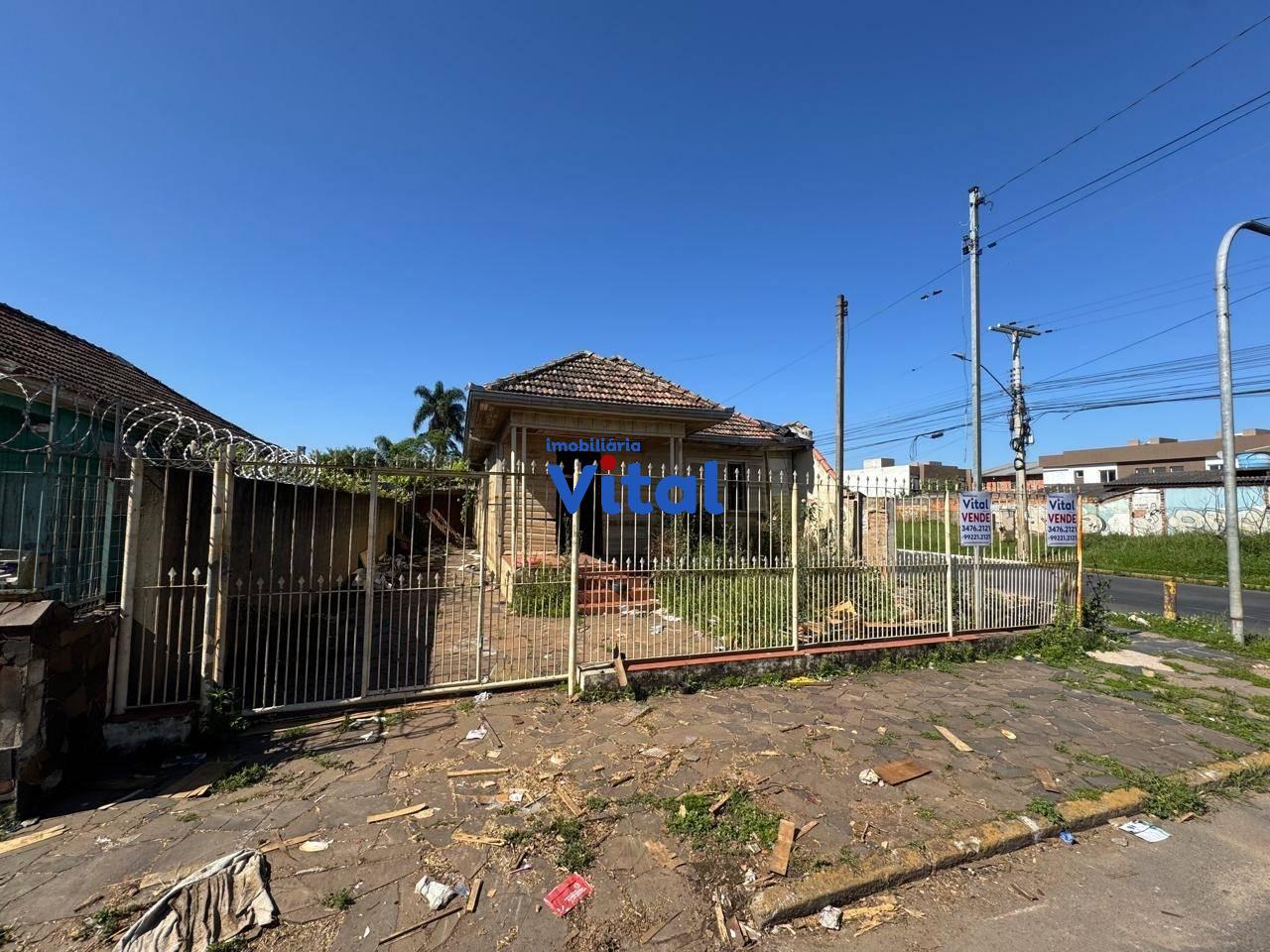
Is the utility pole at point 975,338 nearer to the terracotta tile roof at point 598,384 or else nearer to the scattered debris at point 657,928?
the terracotta tile roof at point 598,384

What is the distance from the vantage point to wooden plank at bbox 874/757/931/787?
A: 3.93 m

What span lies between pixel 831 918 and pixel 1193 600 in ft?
55.7

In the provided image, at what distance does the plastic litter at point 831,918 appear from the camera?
8.80ft

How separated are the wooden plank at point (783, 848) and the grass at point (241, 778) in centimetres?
351

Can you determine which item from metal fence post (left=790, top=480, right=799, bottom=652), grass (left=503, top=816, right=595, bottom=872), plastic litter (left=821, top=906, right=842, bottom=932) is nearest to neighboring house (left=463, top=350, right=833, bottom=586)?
metal fence post (left=790, top=480, right=799, bottom=652)

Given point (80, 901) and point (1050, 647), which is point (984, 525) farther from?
point (80, 901)

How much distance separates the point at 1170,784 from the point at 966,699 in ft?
5.78

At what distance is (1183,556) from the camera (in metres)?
20.0

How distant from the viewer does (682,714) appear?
5102 millimetres

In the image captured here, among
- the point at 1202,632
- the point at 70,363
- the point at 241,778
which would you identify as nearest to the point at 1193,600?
the point at 1202,632

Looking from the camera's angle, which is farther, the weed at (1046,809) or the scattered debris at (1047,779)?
the scattered debris at (1047,779)

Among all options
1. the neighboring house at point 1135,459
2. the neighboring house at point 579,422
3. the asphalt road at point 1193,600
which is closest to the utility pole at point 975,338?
the asphalt road at point 1193,600

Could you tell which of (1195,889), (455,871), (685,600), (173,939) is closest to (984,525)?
(685,600)

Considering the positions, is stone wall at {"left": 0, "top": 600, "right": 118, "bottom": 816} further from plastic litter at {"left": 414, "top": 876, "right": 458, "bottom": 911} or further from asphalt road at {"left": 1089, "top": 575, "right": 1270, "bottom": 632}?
asphalt road at {"left": 1089, "top": 575, "right": 1270, "bottom": 632}
